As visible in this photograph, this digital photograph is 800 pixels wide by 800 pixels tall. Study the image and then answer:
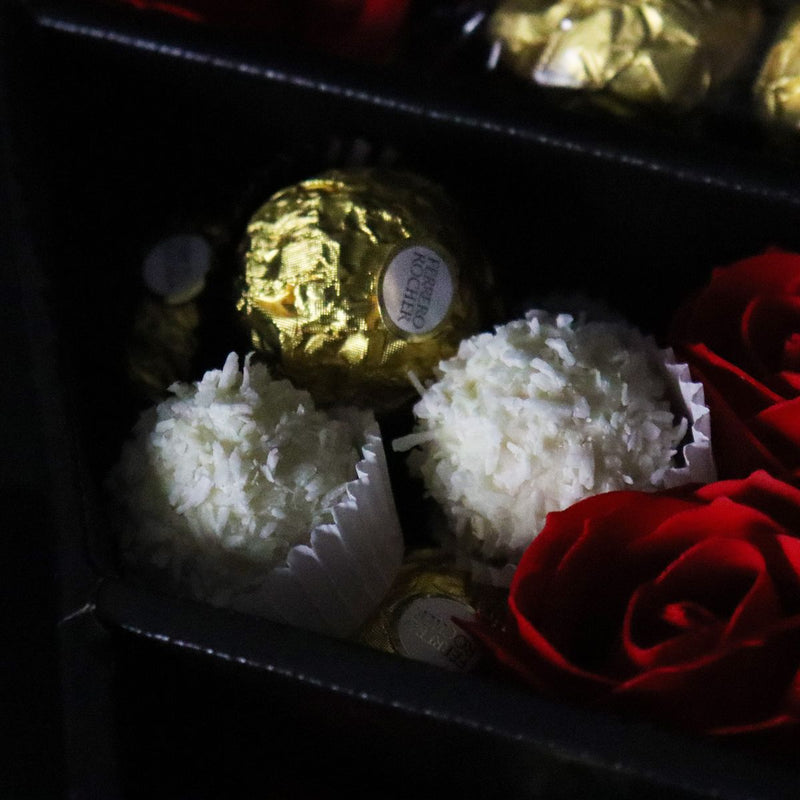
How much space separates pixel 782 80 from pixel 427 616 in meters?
0.49

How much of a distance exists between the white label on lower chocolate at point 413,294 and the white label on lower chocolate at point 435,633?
0.18 m

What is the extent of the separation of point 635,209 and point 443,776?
420 millimetres

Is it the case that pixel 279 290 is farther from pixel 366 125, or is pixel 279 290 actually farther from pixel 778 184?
pixel 778 184

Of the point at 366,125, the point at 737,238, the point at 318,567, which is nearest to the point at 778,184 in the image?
the point at 737,238

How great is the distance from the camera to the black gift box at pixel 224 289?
0.49 meters

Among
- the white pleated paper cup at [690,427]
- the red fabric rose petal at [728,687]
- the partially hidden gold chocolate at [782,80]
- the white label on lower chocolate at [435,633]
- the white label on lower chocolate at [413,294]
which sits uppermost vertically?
the partially hidden gold chocolate at [782,80]

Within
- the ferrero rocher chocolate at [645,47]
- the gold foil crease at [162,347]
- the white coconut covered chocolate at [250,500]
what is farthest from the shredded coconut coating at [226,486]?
the ferrero rocher chocolate at [645,47]

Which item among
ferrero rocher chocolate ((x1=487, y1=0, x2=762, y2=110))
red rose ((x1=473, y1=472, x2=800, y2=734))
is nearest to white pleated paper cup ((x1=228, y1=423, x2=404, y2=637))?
red rose ((x1=473, y1=472, x2=800, y2=734))

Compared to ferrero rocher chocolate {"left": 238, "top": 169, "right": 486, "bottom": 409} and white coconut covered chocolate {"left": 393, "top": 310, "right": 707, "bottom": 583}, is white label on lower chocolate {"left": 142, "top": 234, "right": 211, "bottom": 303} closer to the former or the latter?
ferrero rocher chocolate {"left": 238, "top": 169, "right": 486, "bottom": 409}

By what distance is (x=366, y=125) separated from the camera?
0.71 meters

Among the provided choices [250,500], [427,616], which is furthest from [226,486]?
[427,616]

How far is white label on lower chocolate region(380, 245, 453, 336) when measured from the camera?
640 mm

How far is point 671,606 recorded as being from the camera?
52 cm

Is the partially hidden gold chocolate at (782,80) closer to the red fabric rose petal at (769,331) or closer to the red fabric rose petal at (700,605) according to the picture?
the red fabric rose petal at (769,331)
